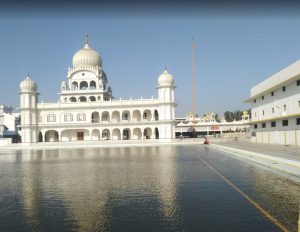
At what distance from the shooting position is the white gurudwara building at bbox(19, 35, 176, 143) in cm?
6744

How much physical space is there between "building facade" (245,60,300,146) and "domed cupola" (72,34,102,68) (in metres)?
35.4

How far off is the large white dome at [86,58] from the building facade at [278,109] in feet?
116

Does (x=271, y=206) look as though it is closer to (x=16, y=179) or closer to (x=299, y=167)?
(x=299, y=167)

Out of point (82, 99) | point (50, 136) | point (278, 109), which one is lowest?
point (50, 136)

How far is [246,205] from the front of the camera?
1064 cm

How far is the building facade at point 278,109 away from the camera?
3874 centimetres

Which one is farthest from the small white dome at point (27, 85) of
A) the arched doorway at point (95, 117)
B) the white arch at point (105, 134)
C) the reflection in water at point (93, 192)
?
the reflection in water at point (93, 192)

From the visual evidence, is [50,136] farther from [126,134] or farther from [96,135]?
[126,134]

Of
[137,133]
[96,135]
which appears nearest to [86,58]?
[96,135]

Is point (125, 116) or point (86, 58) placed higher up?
point (86, 58)

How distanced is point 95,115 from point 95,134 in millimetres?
4153

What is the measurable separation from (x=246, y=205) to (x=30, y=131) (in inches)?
2505

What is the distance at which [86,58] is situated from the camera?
74875 millimetres

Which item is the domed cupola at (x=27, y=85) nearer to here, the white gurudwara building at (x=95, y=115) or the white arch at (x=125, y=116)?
the white gurudwara building at (x=95, y=115)
